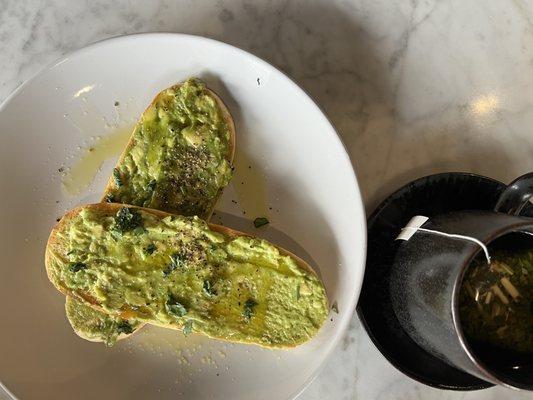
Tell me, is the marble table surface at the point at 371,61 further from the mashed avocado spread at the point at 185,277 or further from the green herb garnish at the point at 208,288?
A: the green herb garnish at the point at 208,288

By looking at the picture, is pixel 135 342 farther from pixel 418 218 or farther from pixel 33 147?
pixel 418 218

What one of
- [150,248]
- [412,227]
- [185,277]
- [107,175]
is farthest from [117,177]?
[412,227]

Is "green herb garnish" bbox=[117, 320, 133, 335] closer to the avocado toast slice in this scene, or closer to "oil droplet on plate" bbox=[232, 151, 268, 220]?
the avocado toast slice

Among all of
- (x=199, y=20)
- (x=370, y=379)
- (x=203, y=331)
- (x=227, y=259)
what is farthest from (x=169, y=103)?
(x=370, y=379)

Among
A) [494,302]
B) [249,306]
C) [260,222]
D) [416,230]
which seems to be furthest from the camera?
[260,222]

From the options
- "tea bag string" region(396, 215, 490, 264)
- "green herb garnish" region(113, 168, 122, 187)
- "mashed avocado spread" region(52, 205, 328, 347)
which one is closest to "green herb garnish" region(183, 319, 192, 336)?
"mashed avocado spread" region(52, 205, 328, 347)

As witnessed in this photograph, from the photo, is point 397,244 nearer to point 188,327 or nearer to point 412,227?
point 412,227
